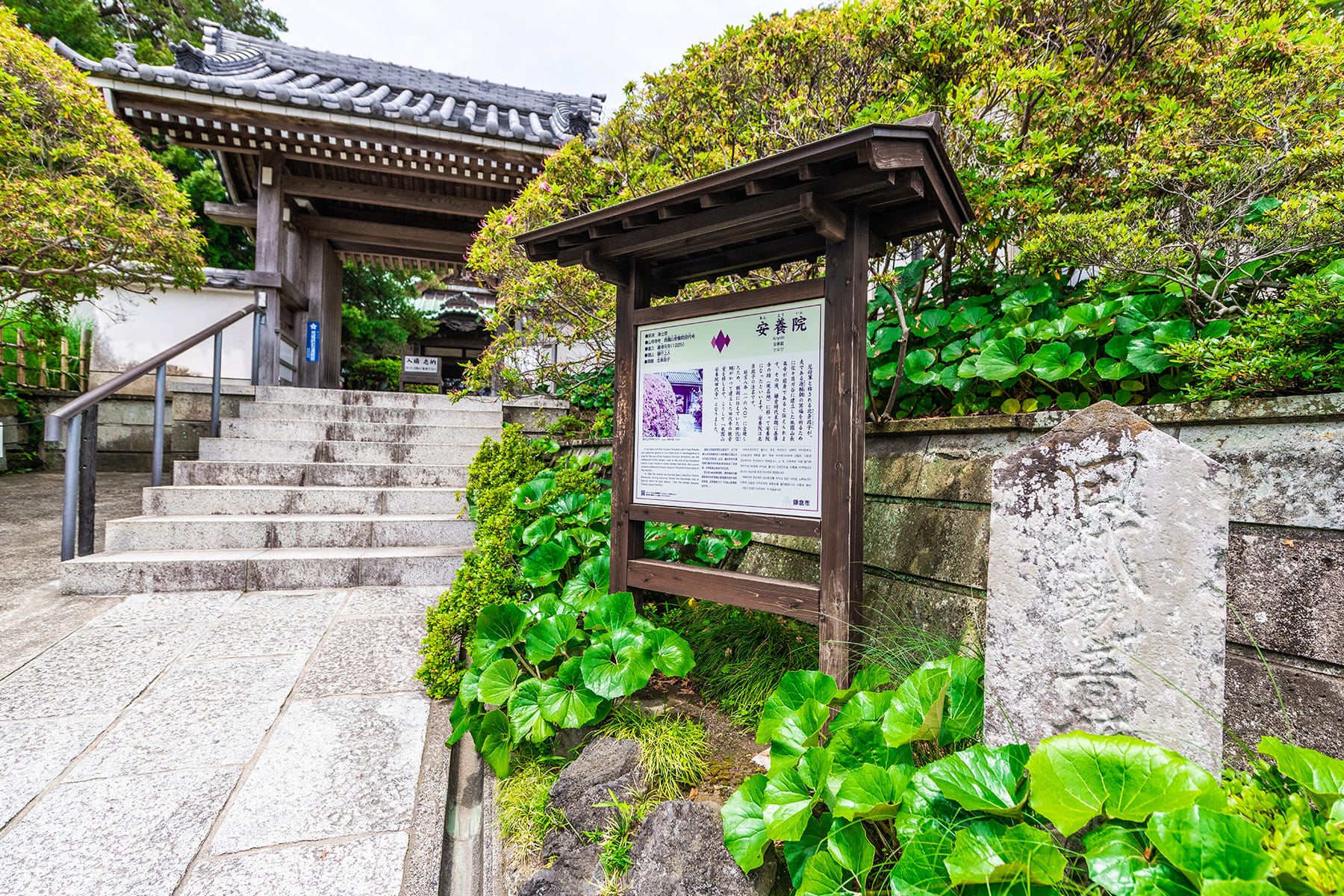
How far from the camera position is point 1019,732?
54.6 inches

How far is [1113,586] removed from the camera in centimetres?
126

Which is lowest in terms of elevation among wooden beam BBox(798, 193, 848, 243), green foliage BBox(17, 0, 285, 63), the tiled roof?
wooden beam BBox(798, 193, 848, 243)

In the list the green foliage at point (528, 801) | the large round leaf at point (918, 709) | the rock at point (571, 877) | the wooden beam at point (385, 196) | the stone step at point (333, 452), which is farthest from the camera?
the wooden beam at point (385, 196)

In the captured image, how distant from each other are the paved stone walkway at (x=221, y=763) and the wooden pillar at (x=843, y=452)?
60.9 inches

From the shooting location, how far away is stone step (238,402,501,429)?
6.50m

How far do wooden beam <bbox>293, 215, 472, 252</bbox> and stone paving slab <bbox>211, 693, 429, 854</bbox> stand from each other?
7922mm

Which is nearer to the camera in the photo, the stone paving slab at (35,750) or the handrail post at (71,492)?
the stone paving slab at (35,750)

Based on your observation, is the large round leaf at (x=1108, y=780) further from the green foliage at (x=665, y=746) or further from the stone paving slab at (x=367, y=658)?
the stone paving slab at (x=367, y=658)

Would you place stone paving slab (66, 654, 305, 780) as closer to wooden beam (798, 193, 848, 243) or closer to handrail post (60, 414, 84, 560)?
handrail post (60, 414, 84, 560)

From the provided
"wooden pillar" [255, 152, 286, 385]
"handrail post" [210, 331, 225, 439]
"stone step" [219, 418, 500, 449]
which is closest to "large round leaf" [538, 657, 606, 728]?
"stone step" [219, 418, 500, 449]

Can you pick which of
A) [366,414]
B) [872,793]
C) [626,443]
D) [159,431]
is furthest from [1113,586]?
[366,414]

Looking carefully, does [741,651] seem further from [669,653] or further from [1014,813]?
[1014,813]

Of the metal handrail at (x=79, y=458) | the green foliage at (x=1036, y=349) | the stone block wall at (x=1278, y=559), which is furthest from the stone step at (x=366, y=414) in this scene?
the stone block wall at (x=1278, y=559)

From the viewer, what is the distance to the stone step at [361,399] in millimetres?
6820
